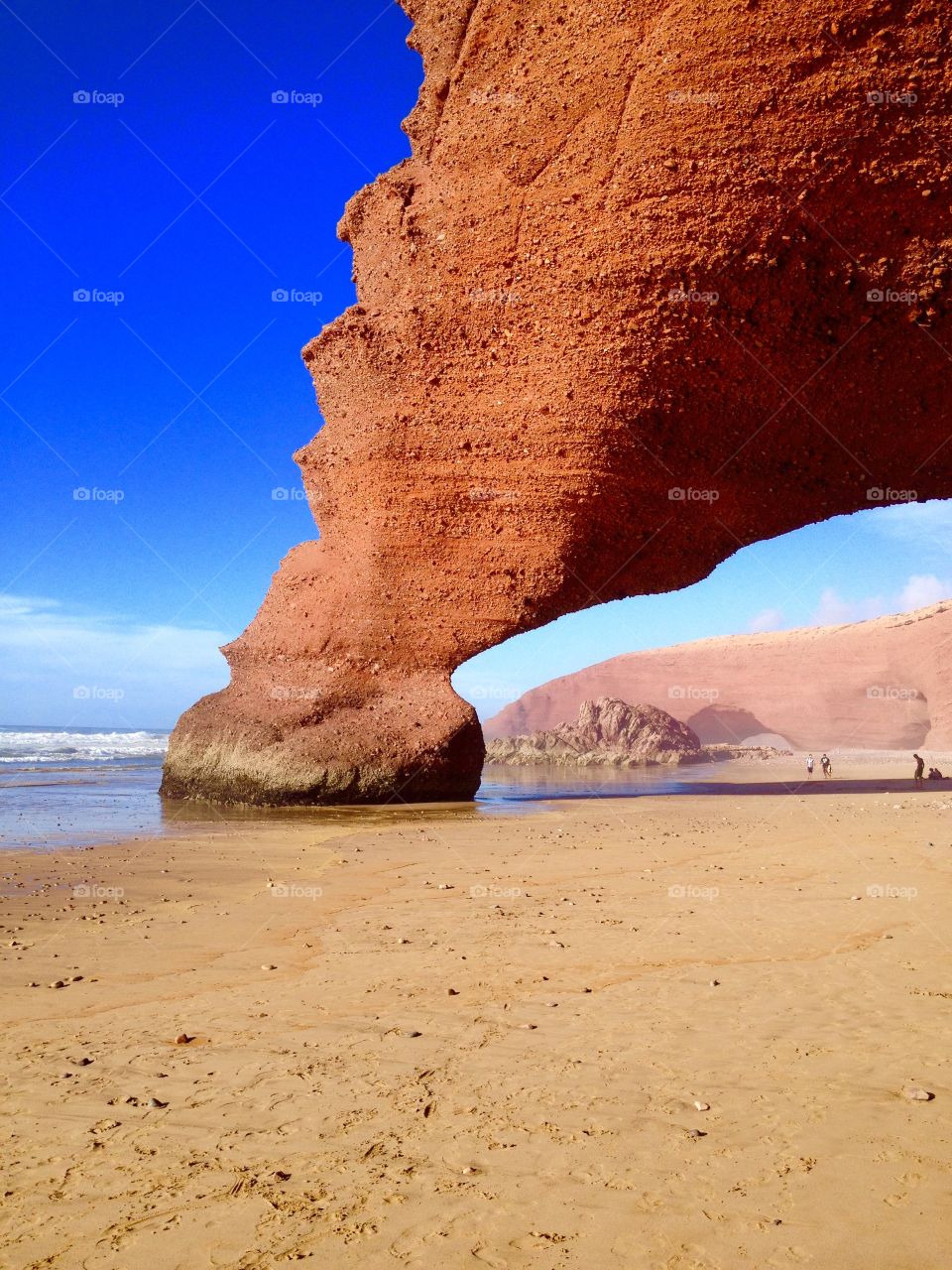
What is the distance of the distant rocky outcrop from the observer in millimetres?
41156

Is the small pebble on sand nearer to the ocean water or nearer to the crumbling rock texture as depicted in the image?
the ocean water

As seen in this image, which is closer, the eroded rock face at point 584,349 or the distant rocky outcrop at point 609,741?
the eroded rock face at point 584,349

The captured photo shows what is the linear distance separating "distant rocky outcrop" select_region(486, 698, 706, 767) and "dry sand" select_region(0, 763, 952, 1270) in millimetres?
34369

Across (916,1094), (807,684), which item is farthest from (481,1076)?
Result: (807,684)

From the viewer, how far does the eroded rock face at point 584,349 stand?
12750 millimetres

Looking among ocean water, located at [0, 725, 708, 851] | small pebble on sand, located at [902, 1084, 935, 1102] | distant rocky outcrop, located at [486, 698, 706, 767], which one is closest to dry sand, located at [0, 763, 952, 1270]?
small pebble on sand, located at [902, 1084, 935, 1102]

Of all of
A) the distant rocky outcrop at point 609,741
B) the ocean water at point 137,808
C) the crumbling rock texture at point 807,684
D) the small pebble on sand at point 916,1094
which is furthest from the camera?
the crumbling rock texture at point 807,684

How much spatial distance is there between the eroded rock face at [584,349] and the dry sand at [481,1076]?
10.0 metres

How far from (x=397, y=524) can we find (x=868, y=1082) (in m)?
15.3

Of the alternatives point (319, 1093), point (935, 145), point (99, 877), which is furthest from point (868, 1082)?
point (935, 145)

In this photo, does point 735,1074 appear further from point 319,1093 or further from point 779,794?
point 779,794

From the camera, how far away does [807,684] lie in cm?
6103

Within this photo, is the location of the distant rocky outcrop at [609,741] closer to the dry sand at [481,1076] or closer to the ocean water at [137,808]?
the ocean water at [137,808]

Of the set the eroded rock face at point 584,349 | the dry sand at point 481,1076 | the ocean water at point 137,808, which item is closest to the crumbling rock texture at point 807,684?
the ocean water at point 137,808
